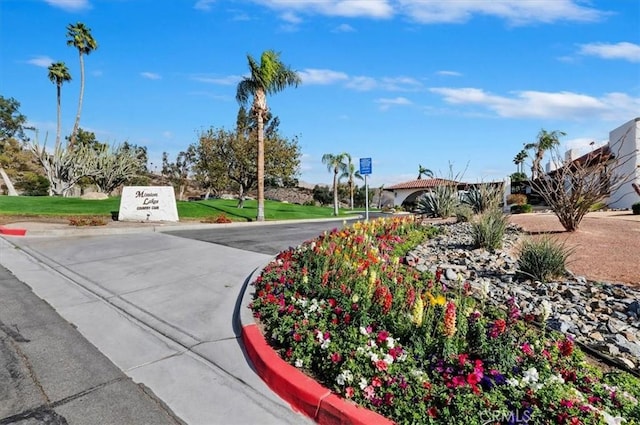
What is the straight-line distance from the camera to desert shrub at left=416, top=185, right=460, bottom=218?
569 inches

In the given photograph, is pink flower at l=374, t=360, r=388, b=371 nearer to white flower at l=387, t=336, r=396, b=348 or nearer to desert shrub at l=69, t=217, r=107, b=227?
white flower at l=387, t=336, r=396, b=348

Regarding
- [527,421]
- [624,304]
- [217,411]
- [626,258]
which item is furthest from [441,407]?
[626,258]

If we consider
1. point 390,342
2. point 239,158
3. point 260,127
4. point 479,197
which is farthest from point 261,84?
point 390,342

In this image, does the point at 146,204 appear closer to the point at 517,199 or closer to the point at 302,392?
the point at 302,392

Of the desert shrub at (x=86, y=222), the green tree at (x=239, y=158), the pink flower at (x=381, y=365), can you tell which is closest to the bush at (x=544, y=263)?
the pink flower at (x=381, y=365)

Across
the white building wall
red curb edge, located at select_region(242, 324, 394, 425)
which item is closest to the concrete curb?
red curb edge, located at select_region(242, 324, 394, 425)

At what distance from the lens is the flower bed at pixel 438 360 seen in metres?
2.55

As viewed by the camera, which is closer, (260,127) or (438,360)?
(438,360)

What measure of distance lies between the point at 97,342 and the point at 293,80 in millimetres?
18832

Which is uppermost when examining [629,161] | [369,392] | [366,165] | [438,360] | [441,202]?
[629,161]

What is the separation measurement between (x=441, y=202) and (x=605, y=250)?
7.70 meters

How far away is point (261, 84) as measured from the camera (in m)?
19.7

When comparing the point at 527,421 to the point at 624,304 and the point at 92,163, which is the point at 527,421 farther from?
the point at 92,163

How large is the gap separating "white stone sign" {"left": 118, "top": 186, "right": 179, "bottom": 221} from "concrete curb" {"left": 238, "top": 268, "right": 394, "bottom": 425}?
13.8 meters
